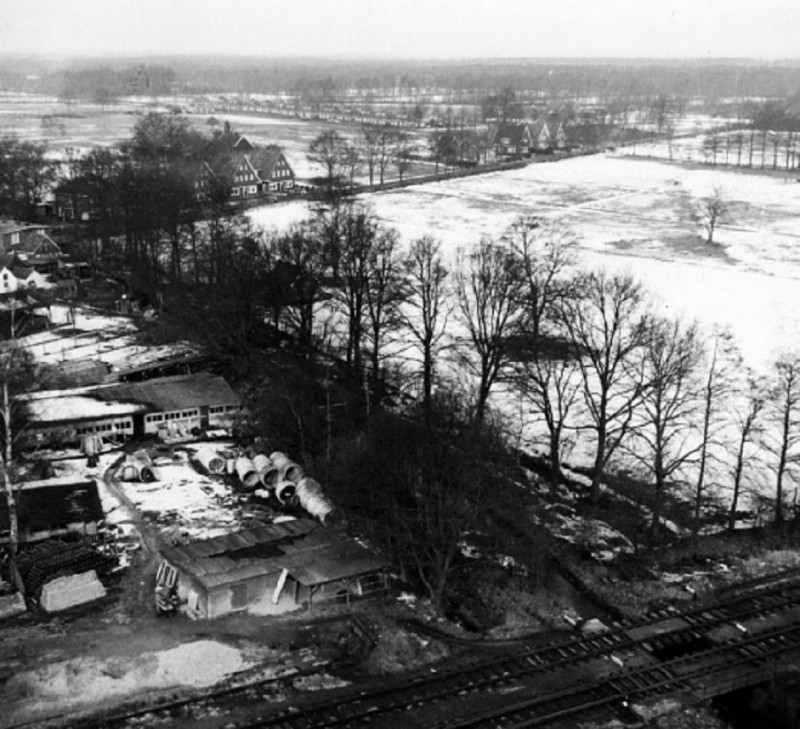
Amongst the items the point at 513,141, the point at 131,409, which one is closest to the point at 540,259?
the point at 131,409

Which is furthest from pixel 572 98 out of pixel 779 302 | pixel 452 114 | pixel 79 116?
pixel 779 302

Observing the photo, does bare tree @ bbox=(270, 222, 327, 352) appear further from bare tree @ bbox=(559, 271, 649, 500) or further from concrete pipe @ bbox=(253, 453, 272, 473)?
bare tree @ bbox=(559, 271, 649, 500)

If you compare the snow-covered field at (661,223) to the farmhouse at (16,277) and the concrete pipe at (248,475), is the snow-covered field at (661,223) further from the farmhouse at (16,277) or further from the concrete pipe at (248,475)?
the concrete pipe at (248,475)

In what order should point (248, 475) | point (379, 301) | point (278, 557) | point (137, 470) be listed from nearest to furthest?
point (278, 557) → point (248, 475) → point (137, 470) → point (379, 301)

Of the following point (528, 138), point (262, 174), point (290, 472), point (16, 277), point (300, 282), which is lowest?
point (290, 472)

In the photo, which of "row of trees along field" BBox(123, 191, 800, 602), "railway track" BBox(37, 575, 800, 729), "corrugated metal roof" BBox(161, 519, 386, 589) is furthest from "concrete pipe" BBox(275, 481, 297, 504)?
"railway track" BBox(37, 575, 800, 729)

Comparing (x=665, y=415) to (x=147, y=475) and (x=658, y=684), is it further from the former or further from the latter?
(x=147, y=475)

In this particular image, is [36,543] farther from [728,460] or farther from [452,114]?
[452,114]
